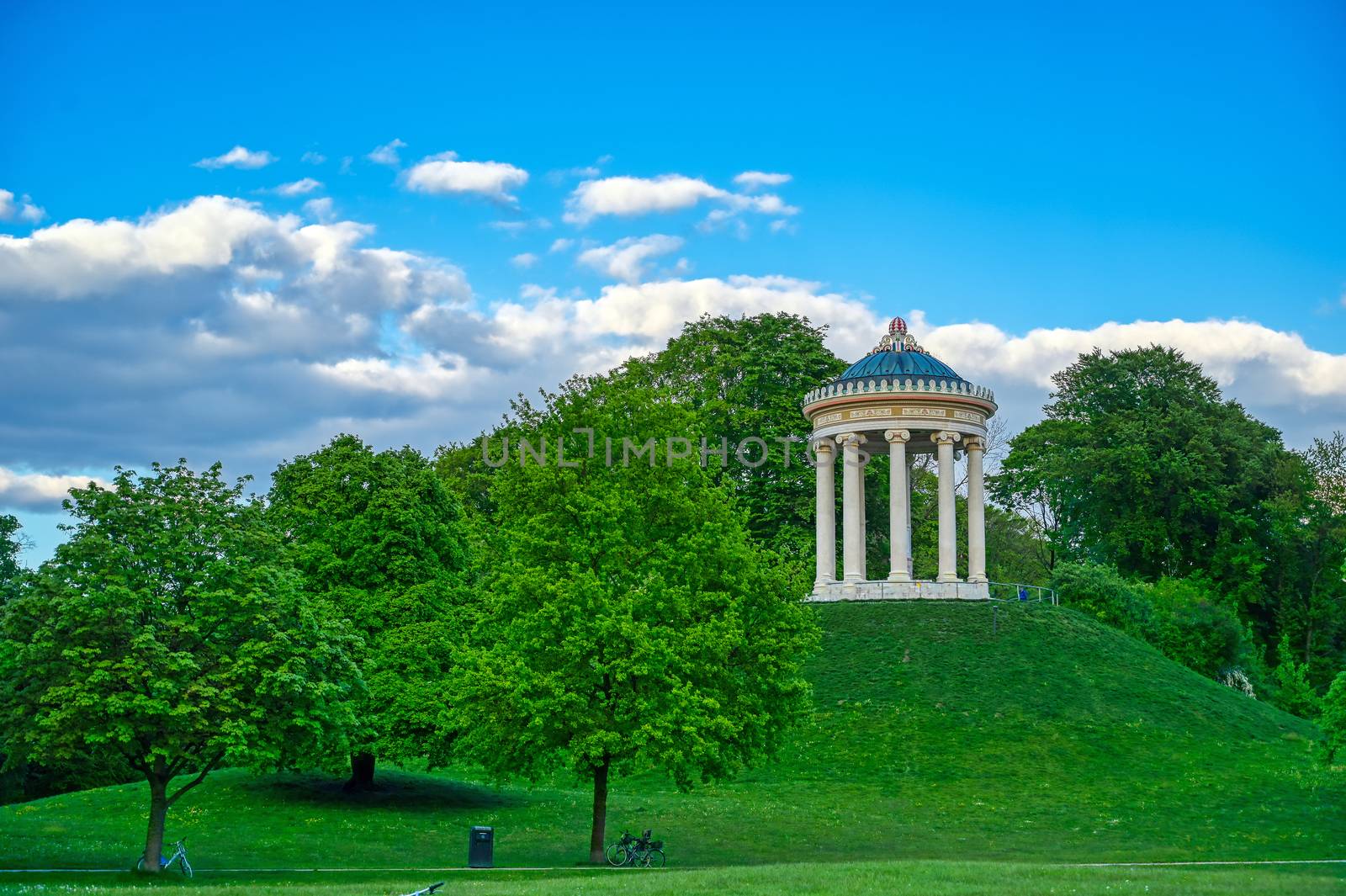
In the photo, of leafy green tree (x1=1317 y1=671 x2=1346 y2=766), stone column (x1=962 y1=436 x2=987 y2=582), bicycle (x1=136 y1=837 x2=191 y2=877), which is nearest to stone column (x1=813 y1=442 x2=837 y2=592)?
stone column (x1=962 y1=436 x2=987 y2=582)

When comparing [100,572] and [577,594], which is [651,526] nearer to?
[577,594]

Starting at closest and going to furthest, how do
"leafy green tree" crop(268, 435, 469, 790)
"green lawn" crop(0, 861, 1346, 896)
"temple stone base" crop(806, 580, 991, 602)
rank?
"green lawn" crop(0, 861, 1346, 896), "leafy green tree" crop(268, 435, 469, 790), "temple stone base" crop(806, 580, 991, 602)

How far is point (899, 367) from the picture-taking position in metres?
58.2

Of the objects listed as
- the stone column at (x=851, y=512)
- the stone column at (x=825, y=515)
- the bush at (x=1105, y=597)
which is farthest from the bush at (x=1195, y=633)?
the stone column at (x=825, y=515)

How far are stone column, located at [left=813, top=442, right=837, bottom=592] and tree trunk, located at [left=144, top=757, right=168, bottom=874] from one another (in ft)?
111

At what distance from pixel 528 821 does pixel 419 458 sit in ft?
43.8

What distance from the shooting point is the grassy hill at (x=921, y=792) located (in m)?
33.5

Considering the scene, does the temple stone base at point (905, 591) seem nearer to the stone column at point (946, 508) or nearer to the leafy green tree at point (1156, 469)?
the stone column at point (946, 508)

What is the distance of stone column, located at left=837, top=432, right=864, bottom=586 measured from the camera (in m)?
58.0

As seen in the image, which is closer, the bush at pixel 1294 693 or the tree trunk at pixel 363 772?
the tree trunk at pixel 363 772

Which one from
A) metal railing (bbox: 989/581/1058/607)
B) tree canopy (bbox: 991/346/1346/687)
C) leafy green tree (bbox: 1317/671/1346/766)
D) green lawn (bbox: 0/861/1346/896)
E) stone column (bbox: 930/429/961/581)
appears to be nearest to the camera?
green lawn (bbox: 0/861/1346/896)

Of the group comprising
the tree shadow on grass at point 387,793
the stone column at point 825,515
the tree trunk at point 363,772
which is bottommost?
the tree shadow on grass at point 387,793

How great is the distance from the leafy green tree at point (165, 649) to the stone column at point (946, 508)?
1242 inches

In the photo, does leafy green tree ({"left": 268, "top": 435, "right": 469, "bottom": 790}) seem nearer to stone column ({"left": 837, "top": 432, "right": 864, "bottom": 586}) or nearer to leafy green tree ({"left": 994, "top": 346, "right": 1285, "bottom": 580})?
stone column ({"left": 837, "top": 432, "right": 864, "bottom": 586})
